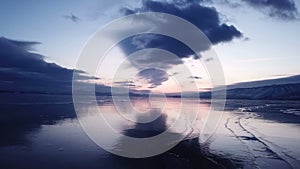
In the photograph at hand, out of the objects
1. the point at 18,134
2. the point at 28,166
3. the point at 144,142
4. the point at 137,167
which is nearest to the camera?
the point at 28,166

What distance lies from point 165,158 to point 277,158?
625 cm

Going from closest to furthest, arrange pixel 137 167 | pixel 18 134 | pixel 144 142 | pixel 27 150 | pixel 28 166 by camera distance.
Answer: pixel 28 166 → pixel 137 167 → pixel 27 150 → pixel 144 142 → pixel 18 134

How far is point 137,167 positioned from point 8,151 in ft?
22.0

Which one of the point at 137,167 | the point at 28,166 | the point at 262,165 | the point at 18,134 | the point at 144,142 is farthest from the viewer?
the point at 18,134

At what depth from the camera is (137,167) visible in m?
11.6

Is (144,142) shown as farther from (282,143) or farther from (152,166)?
(282,143)

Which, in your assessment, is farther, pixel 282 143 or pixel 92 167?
pixel 282 143

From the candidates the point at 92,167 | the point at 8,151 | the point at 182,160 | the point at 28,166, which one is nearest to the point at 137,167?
the point at 92,167

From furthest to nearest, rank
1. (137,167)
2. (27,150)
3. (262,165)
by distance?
(27,150), (262,165), (137,167)

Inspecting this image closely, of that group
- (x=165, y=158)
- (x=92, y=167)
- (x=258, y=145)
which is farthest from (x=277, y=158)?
(x=92, y=167)

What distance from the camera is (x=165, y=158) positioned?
13383 mm

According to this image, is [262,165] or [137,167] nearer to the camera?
[137,167]

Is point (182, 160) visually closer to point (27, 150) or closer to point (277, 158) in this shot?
point (277, 158)

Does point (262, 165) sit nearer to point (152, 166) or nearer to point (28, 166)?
point (152, 166)
